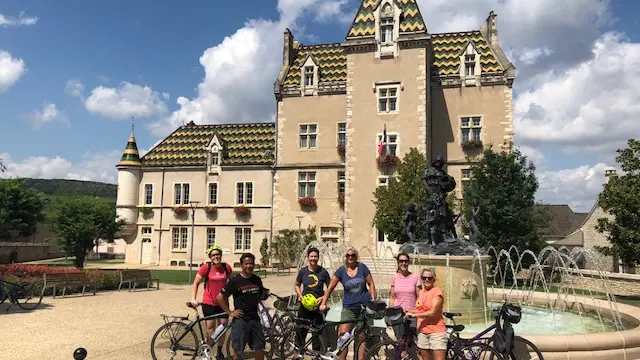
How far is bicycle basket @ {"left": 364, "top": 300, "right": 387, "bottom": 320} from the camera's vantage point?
6.80m

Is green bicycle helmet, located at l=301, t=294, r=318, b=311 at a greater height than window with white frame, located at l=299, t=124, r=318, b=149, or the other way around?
window with white frame, located at l=299, t=124, r=318, b=149

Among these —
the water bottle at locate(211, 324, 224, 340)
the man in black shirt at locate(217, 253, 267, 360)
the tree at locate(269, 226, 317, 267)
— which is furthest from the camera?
the tree at locate(269, 226, 317, 267)

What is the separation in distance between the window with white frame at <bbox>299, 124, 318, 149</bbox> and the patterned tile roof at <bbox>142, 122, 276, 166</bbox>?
10.7 ft

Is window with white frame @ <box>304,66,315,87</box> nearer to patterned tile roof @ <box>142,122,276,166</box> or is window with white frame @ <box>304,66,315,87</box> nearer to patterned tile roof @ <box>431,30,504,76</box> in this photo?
patterned tile roof @ <box>142,122,276,166</box>

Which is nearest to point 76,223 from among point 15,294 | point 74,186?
point 15,294

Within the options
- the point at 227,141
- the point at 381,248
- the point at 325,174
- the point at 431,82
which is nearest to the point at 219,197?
the point at 227,141

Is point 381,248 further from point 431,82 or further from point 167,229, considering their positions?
point 167,229

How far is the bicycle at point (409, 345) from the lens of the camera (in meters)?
6.45

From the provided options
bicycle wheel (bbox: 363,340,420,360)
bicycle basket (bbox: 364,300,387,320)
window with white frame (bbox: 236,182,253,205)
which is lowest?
bicycle wheel (bbox: 363,340,420,360)

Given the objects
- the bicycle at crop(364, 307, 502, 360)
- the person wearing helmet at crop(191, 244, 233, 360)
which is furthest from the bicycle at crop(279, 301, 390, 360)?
the person wearing helmet at crop(191, 244, 233, 360)

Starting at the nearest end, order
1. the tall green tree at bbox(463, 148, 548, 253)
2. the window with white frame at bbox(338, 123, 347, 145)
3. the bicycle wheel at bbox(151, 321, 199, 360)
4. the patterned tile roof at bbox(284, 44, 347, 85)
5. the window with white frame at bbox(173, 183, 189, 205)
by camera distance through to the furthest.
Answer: the bicycle wheel at bbox(151, 321, 199, 360)
the tall green tree at bbox(463, 148, 548, 253)
the window with white frame at bbox(338, 123, 347, 145)
the patterned tile roof at bbox(284, 44, 347, 85)
the window with white frame at bbox(173, 183, 189, 205)

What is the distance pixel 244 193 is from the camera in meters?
38.2

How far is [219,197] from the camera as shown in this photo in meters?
38.7

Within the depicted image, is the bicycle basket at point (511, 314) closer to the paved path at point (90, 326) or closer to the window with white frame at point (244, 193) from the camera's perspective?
the paved path at point (90, 326)
